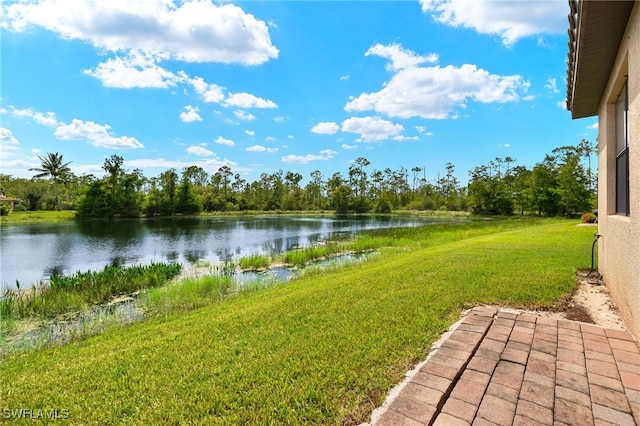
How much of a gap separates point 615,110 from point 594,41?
1.70 m

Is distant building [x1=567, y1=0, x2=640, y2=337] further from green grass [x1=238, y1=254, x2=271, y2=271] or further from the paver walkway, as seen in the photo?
green grass [x1=238, y1=254, x2=271, y2=271]

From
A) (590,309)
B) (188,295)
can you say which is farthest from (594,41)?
(188,295)

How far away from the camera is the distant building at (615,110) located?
116 inches

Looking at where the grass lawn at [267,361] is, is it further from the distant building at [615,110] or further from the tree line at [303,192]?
the tree line at [303,192]

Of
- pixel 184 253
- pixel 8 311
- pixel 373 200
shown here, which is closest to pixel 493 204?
pixel 373 200

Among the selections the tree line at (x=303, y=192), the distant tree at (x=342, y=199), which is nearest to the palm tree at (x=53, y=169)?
the tree line at (x=303, y=192)

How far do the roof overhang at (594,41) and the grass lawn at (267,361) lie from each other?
3143 mm

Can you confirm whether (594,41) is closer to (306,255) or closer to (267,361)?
(267,361)

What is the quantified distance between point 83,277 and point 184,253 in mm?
7029

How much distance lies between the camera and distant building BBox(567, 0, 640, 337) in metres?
2.94

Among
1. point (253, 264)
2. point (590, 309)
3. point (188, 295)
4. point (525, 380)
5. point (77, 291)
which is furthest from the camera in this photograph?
point (253, 264)

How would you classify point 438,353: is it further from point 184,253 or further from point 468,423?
point 184,253

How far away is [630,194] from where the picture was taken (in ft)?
10.7

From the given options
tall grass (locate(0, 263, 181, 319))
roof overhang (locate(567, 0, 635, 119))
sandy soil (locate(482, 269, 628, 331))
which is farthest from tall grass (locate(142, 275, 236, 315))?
roof overhang (locate(567, 0, 635, 119))
